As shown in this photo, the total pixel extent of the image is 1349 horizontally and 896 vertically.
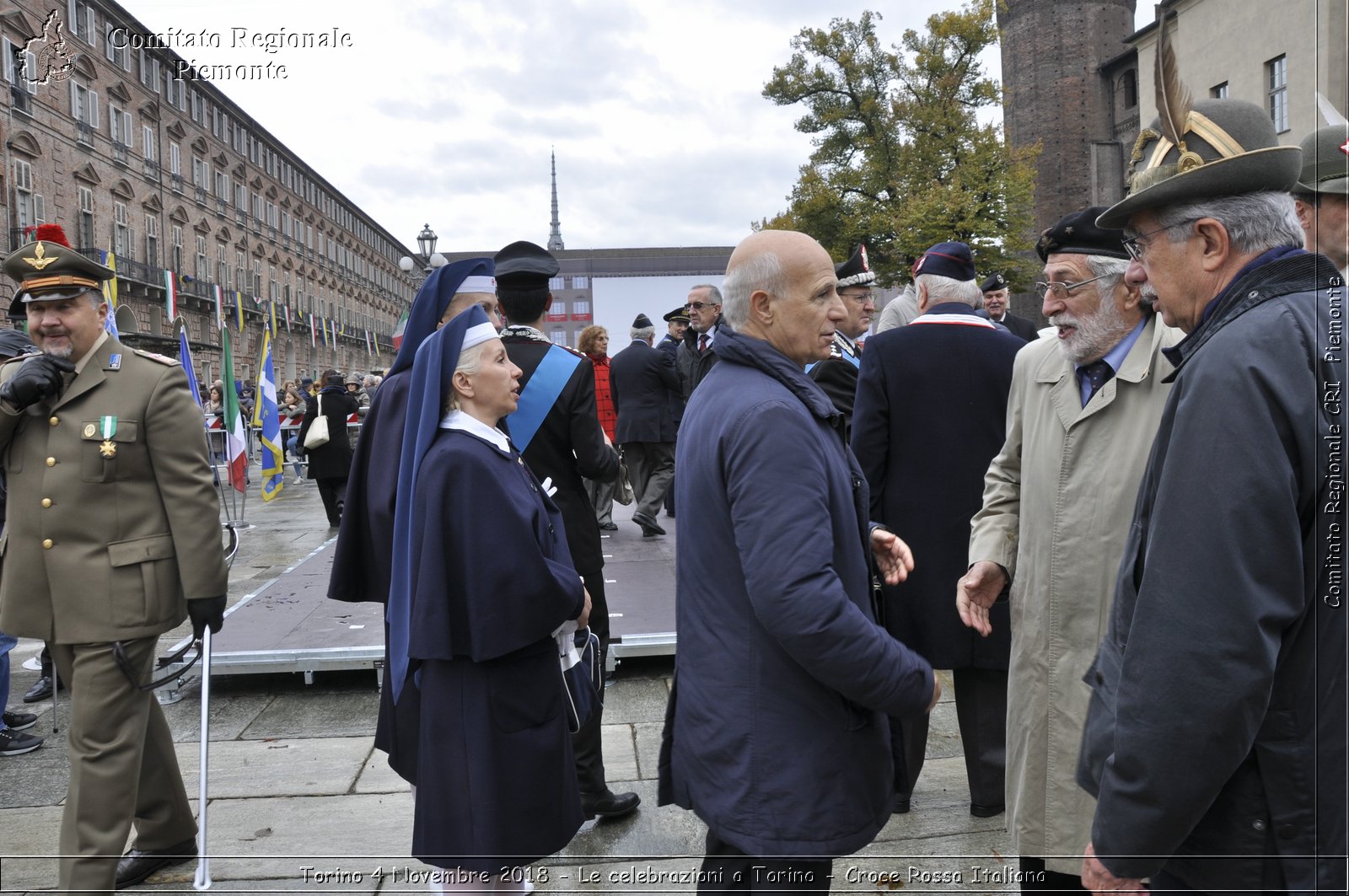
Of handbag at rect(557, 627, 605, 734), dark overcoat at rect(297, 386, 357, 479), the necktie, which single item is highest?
the necktie

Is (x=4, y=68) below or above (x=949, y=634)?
Answer: above

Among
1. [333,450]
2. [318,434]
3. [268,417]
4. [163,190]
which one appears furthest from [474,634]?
[163,190]

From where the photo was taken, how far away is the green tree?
31.1 m

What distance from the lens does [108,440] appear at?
3.36 metres

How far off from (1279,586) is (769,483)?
0.93m

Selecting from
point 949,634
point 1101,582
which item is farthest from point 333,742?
point 1101,582

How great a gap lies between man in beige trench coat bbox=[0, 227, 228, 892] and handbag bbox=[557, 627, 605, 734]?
1.37m

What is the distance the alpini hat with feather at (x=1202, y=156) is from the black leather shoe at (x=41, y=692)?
6142mm

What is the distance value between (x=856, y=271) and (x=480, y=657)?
323 centimetres

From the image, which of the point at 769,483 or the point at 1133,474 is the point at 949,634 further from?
the point at 769,483

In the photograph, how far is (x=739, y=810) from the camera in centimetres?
211

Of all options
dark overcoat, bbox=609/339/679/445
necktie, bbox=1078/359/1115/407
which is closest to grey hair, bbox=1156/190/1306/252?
necktie, bbox=1078/359/1115/407

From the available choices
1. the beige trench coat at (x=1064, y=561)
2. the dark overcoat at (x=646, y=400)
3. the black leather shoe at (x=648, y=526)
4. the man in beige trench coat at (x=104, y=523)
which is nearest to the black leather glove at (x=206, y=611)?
the man in beige trench coat at (x=104, y=523)

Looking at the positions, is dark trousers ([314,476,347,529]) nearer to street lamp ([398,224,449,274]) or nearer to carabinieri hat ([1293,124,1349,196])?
street lamp ([398,224,449,274])
